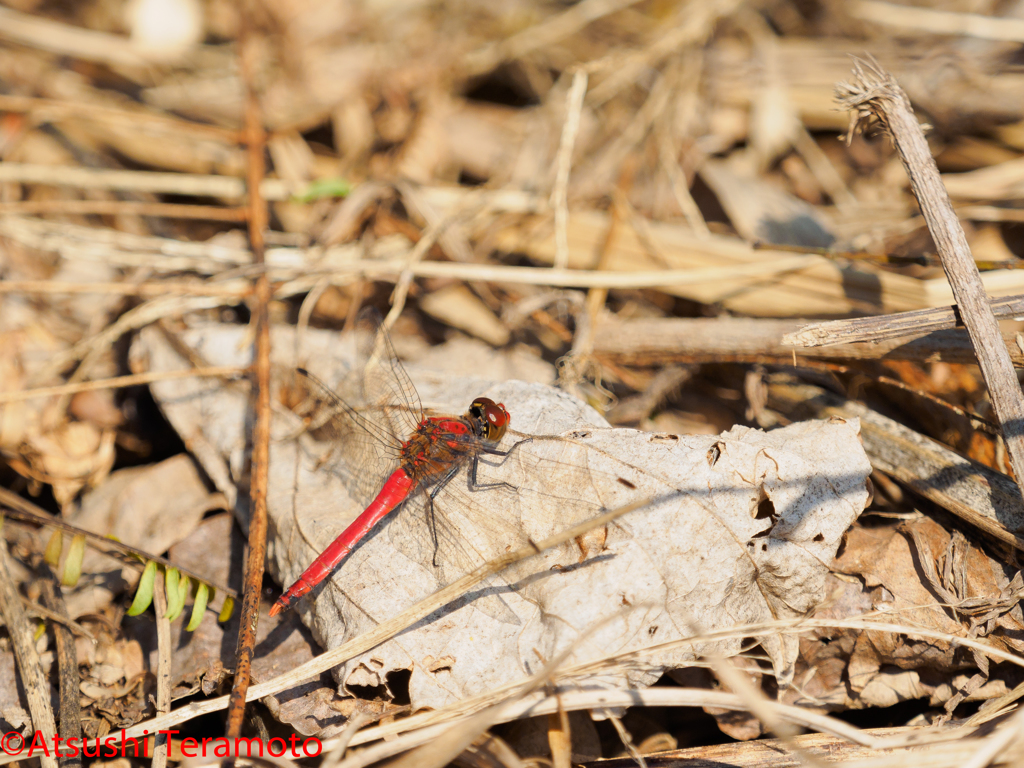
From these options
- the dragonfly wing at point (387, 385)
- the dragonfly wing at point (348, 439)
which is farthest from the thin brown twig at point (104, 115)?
the dragonfly wing at point (348, 439)

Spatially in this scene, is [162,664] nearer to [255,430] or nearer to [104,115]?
[255,430]

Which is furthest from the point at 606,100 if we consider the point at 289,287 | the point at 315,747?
the point at 315,747

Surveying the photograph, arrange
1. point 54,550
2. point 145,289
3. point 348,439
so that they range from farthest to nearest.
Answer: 1. point 145,289
2. point 348,439
3. point 54,550

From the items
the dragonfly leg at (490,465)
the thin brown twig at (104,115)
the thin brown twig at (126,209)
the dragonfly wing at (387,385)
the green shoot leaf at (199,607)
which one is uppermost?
the thin brown twig at (104,115)

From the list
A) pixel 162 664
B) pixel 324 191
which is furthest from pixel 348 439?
pixel 324 191

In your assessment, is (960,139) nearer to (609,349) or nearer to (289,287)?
(609,349)

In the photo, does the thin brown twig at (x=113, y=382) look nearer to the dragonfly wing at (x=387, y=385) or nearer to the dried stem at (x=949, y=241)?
the dragonfly wing at (x=387, y=385)

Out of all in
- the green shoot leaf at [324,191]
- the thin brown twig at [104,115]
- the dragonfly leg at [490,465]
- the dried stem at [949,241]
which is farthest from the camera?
the thin brown twig at [104,115]
